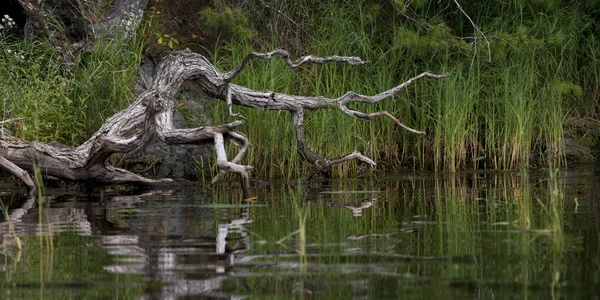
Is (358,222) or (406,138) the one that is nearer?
(358,222)

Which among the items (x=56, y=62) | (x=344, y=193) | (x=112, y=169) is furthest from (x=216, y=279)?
(x=56, y=62)

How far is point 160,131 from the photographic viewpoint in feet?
31.6

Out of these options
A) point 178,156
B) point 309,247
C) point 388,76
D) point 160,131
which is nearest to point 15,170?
point 160,131

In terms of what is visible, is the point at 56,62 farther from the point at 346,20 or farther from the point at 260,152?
the point at 346,20

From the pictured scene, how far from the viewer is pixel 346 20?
1314 cm

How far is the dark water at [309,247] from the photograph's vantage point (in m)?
4.66

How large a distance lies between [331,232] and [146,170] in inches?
211

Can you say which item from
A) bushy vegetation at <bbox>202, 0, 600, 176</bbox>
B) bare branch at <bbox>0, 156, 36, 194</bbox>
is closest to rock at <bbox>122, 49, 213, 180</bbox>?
bushy vegetation at <bbox>202, 0, 600, 176</bbox>

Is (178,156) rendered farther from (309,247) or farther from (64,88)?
(309,247)

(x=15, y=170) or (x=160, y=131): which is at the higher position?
(x=160, y=131)

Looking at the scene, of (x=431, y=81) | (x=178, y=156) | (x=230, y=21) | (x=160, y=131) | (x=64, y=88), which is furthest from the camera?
(x=431, y=81)

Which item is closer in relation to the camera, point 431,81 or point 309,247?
point 309,247

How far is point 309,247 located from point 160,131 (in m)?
4.05

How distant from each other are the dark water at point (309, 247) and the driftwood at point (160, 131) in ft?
1.89
